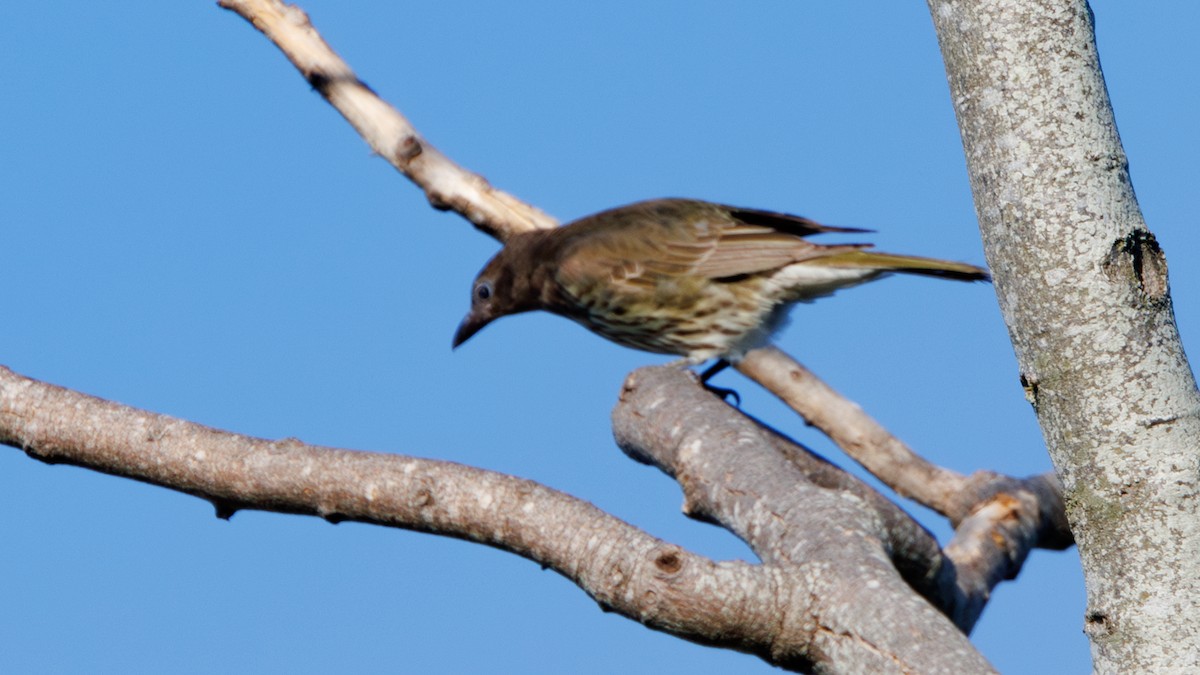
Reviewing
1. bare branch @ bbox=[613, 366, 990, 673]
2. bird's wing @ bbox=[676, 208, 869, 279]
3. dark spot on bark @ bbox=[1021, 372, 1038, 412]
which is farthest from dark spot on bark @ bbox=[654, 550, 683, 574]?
bird's wing @ bbox=[676, 208, 869, 279]

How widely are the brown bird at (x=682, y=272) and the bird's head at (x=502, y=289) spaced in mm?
10

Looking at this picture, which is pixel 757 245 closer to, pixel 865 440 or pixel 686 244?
pixel 686 244

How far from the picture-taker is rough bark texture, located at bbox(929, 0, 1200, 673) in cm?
212

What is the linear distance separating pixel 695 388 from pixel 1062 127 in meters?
3.07

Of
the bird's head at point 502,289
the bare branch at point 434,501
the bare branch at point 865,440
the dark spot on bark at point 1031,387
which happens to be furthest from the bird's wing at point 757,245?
the dark spot on bark at point 1031,387

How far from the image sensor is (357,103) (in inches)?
252

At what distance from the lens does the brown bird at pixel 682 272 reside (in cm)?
643

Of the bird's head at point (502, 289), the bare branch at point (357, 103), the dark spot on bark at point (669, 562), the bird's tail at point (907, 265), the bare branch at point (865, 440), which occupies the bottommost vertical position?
the dark spot on bark at point (669, 562)

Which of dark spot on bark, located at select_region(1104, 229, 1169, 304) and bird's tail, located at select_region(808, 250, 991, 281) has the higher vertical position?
bird's tail, located at select_region(808, 250, 991, 281)

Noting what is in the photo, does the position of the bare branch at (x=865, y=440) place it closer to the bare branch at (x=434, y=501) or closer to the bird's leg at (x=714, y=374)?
the bird's leg at (x=714, y=374)

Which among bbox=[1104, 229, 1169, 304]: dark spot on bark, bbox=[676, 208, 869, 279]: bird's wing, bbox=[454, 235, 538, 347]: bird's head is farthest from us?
bbox=[454, 235, 538, 347]: bird's head

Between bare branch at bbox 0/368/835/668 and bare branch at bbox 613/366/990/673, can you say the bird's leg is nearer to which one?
bare branch at bbox 613/366/990/673

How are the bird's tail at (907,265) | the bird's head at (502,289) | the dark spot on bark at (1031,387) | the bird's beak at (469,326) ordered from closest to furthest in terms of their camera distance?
the dark spot on bark at (1031,387) < the bird's tail at (907,265) < the bird's head at (502,289) < the bird's beak at (469,326)

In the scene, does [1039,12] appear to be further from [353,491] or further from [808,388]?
[808,388]
